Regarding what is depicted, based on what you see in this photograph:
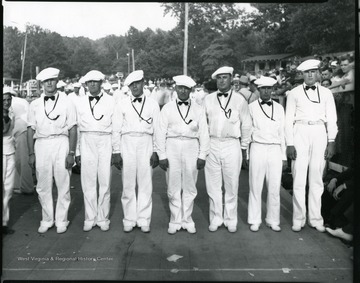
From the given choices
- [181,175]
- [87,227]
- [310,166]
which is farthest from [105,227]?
[310,166]

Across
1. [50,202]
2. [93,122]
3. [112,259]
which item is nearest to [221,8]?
[93,122]

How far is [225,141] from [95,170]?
72.5 inches

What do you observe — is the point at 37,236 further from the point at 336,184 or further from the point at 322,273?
the point at 336,184

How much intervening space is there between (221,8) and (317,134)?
4.34 metres

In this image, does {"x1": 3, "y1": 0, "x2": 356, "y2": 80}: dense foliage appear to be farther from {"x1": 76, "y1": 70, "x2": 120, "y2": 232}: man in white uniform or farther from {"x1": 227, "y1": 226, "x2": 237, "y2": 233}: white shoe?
{"x1": 227, "y1": 226, "x2": 237, "y2": 233}: white shoe

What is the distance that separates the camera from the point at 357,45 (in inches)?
155

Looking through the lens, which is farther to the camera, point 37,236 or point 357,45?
point 37,236

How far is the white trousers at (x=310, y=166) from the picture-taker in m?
5.99

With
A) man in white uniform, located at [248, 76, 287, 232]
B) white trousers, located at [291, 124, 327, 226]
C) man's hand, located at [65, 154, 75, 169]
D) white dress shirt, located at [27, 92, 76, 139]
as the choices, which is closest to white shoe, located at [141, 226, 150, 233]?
man's hand, located at [65, 154, 75, 169]

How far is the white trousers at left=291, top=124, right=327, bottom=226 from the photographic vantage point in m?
5.99

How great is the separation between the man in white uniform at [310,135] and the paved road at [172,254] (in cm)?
34

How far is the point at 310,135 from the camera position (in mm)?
5988

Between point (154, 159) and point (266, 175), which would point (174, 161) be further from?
point (266, 175)

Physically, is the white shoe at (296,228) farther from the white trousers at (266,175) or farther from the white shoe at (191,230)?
the white shoe at (191,230)
